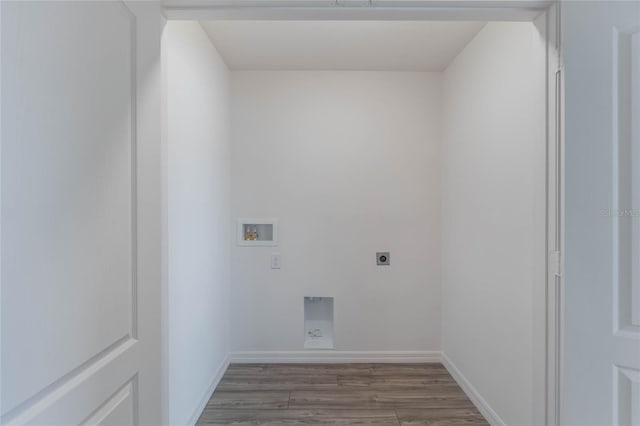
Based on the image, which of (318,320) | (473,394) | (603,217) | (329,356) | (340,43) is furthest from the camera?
(318,320)

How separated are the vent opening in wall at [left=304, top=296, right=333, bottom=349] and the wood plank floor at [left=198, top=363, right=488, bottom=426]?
0.24 m

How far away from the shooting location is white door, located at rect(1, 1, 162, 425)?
1.93ft

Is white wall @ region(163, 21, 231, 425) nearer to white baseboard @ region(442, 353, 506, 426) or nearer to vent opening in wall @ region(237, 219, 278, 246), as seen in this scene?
vent opening in wall @ region(237, 219, 278, 246)

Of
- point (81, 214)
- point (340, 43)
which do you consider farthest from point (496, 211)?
point (81, 214)

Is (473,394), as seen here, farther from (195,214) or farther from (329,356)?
(195,214)

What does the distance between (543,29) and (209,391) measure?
2832 mm

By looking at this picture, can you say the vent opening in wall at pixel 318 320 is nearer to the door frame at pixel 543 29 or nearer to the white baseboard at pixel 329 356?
the white baseboard at pixel 329 356

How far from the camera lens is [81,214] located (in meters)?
0.75

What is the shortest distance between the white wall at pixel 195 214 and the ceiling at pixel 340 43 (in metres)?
0.21

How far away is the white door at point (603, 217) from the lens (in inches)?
38.6

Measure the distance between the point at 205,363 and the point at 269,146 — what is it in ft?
5.94

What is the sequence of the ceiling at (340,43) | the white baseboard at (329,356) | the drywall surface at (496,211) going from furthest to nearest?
1. the white baseboard at (329,356)
2. the ceiling at (340,43)
3. the drywall surface at (496,211)

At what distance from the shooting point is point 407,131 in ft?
9.61

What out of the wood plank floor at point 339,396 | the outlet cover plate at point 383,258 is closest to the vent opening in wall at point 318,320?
the wood plank floor at point 339,396
